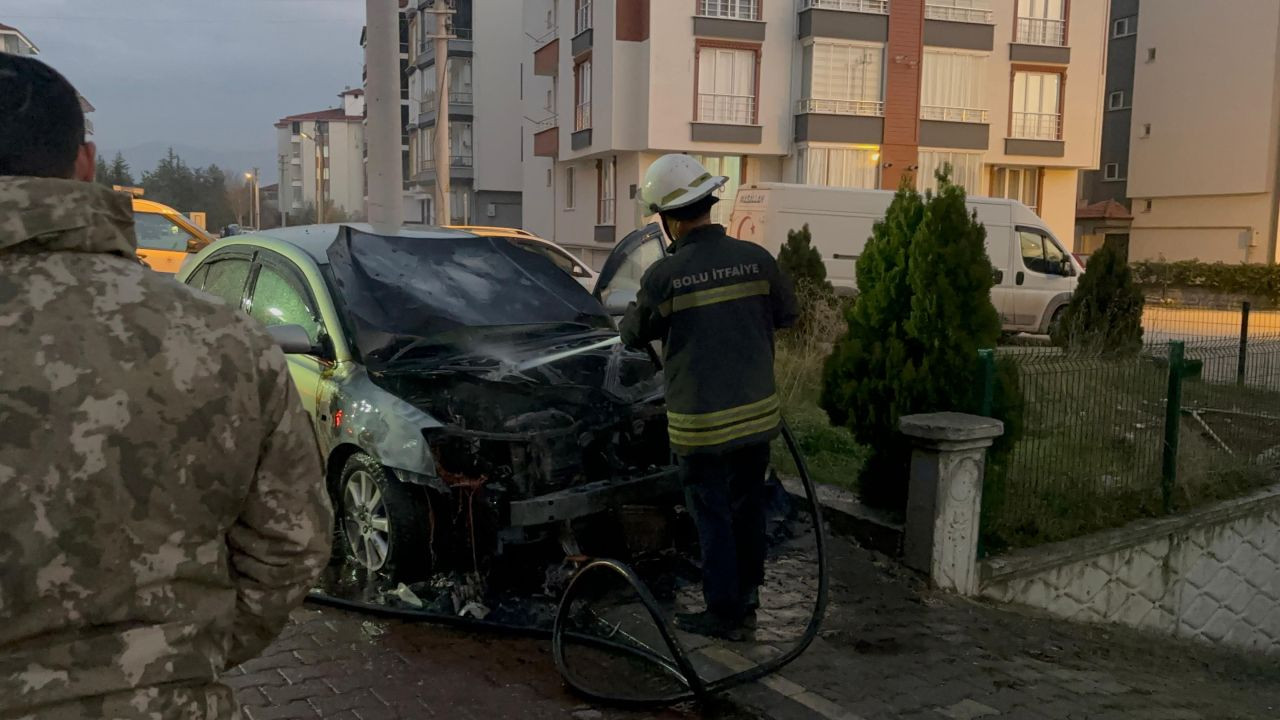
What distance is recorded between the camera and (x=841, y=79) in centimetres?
3250

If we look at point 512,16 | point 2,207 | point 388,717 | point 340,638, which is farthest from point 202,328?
point 512,16

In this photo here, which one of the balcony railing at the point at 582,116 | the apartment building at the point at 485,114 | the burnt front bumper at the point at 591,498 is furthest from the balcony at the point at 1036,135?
the burnt front bumper at the point at 591,498

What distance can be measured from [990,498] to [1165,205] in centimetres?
3961

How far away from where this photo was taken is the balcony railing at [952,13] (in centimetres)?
3303

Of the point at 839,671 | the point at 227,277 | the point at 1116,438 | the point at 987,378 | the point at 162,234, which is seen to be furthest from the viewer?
the point at 162,234

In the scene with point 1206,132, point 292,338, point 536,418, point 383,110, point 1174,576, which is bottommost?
point 1174,576

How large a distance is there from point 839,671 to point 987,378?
2.17 metres

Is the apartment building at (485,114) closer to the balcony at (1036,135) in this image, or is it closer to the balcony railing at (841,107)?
the balcony railing at (841,107)

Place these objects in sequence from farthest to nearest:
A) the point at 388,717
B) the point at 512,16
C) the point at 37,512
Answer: the point at 512,16
the point at 388,717
the point at 37,512

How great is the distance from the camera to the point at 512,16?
54.4 metres

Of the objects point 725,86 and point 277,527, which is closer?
point 277,527

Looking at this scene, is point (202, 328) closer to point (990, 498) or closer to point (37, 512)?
point (37, 512)

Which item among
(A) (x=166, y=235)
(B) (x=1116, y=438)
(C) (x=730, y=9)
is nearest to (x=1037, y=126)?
(C) (x=730, y=9)

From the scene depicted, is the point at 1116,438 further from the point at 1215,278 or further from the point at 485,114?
the point at 485,114
